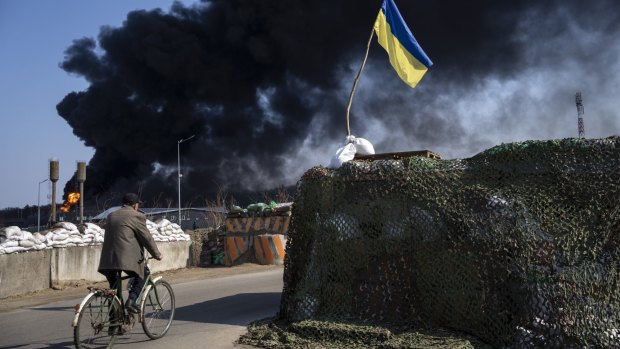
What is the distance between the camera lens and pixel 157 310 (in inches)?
279

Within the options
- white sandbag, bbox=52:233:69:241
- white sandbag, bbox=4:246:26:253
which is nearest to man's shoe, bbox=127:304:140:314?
white sandbag, bbox=4:246:26:253

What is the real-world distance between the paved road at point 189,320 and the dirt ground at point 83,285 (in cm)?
75

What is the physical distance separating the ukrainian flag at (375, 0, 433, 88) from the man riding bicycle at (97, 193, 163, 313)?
5488 mm

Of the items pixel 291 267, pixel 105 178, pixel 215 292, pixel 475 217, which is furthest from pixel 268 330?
pixel 105 178

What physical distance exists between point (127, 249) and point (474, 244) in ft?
12.3

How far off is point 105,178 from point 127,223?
6463 cm

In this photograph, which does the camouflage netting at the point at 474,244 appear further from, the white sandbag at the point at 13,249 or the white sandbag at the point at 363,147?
the white sandbag at the point at 13,249

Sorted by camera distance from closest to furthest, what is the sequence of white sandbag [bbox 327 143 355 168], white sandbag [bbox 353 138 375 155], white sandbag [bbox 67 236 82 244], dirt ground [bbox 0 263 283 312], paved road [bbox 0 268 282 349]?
paved road [bbox 0 268 282 349]
white sandbag [bbox 327 143 355 168]
white sandbag [bbox 353 138 375 155]
dirt ground [bbox 0 263 283 312]
white sandbag [bbox 67 236 82 244]

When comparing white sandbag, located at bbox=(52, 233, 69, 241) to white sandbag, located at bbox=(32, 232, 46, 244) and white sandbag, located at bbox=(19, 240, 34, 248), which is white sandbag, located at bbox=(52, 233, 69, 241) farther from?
white sandbag, located at bbox=(19, 240, 34, 248)

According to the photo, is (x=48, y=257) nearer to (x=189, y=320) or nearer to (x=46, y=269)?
(x=46, y=269)

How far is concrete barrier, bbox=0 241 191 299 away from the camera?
12.6 metres

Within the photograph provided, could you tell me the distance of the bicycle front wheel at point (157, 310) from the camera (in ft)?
22.4

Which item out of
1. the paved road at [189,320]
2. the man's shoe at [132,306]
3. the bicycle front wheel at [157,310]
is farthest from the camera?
the paved road at [189,320]

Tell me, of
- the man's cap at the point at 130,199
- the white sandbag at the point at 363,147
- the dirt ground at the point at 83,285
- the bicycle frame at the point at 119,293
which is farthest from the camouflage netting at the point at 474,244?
the dirt ground at the point at 83,285
